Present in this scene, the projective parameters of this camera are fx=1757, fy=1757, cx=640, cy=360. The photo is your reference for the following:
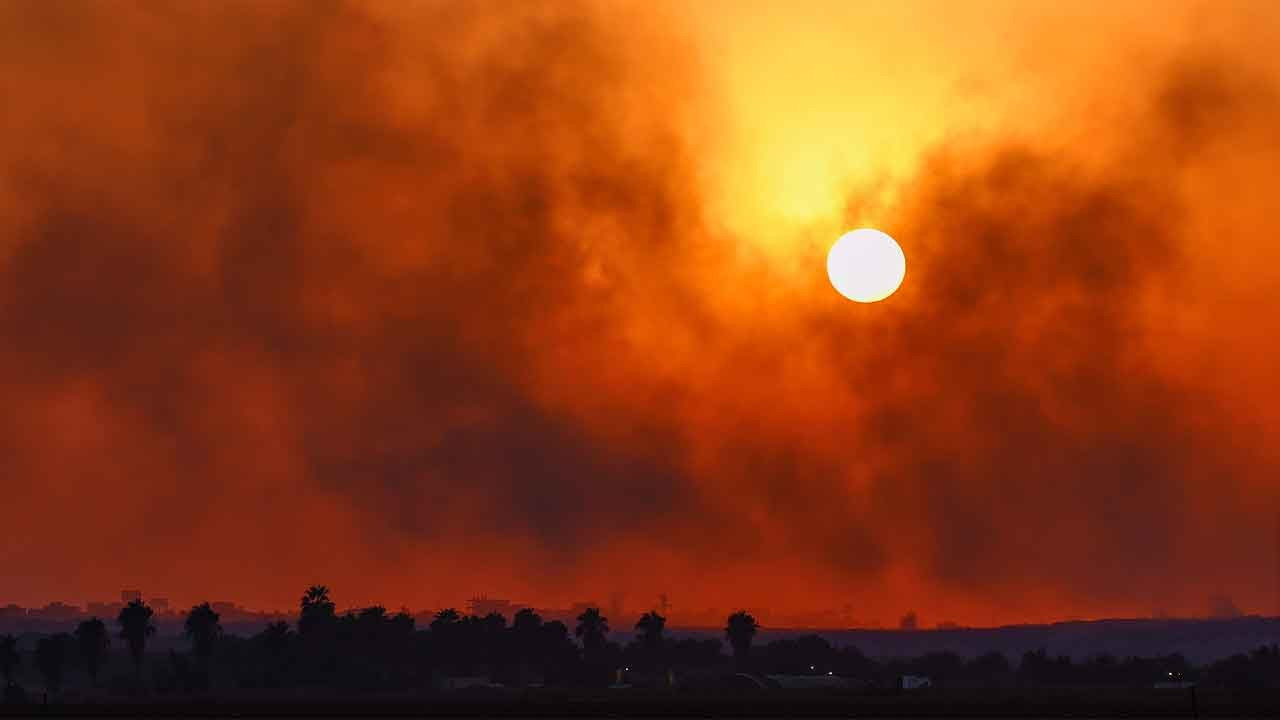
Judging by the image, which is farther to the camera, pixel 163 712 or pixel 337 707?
pixel 337 707

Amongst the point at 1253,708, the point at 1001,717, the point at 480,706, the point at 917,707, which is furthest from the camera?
the point at 480,706

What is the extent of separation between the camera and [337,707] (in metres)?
199

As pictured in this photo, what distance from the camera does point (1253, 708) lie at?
6614 inches

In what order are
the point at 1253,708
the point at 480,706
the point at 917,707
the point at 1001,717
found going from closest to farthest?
the point at 1001,717
the point at 1253,708
the point at 917,707
the point at 480,706

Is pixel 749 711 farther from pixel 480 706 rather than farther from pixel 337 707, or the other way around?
pixel 337 707

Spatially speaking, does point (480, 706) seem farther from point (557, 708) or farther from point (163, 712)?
point (163, 712)

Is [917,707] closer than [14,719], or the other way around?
[14,719]

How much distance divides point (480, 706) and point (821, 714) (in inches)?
1855

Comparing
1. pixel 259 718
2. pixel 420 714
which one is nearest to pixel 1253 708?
pixel 420 714

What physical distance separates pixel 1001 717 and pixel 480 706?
63135 millimetres

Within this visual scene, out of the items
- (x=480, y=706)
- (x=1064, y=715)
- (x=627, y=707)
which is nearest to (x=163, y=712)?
(x=480, y=706)

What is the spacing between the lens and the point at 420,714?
170625 mm

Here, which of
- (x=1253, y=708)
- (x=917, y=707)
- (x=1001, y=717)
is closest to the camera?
(x=1001, y=717)

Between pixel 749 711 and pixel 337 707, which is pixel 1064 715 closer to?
pixel 749 711
